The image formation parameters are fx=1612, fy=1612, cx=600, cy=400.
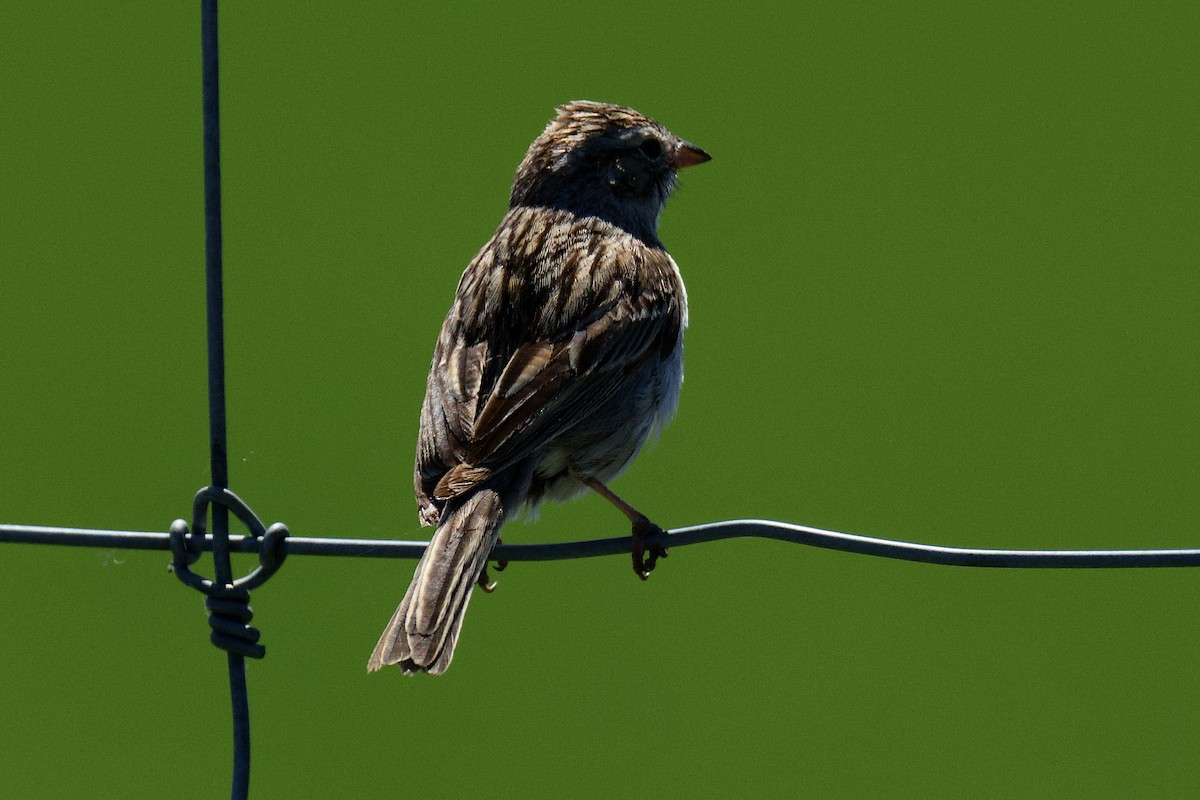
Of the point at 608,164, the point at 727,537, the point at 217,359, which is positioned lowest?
the point at 727,537

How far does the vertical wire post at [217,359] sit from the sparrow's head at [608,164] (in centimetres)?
256

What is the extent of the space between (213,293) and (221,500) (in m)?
0.46

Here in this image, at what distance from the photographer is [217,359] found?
323cm

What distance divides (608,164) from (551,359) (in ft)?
4.19

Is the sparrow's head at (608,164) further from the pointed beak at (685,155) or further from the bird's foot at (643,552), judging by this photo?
the bird's foot at (643,552)

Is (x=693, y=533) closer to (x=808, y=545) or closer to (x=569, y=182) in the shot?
(x=808, y=545)

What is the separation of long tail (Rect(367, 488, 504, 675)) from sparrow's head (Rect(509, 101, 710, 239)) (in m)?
1.67

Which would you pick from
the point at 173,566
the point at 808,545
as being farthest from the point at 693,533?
the point at 173,566

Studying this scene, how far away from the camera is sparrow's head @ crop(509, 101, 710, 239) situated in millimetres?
5754

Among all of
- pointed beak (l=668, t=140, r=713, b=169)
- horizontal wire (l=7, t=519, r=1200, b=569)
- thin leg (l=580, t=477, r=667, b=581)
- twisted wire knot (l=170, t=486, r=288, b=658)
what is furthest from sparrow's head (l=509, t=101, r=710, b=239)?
twisted wire knot (l=170, t=486, r=288, b=658)

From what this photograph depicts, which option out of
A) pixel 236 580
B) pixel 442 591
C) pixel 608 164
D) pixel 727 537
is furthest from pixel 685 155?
pixel 236 580

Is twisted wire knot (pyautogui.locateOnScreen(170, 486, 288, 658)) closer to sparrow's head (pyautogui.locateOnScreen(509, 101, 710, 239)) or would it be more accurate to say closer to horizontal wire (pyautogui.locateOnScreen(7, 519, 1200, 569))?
horizontal wire (pyautogui.locateOnScreen(7, 519, 1200, 569))

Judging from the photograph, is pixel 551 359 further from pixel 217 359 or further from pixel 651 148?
pixel 217 359

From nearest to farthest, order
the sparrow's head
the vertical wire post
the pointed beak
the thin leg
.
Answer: the vertical wire post < the thin leg < the sparrow's head < the pointed beak
